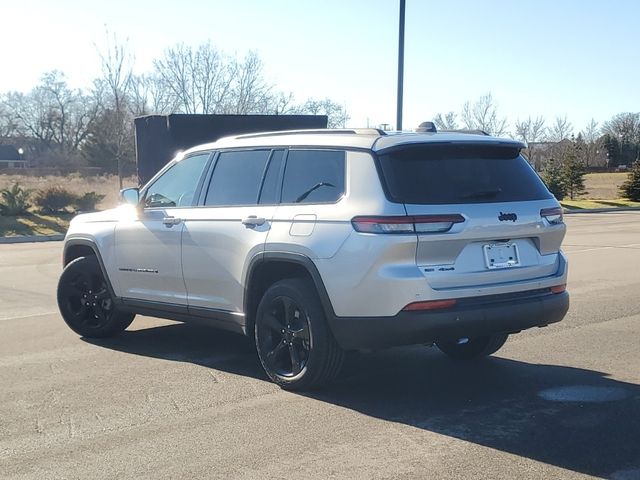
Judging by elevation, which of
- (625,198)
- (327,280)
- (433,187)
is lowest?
(625,198)

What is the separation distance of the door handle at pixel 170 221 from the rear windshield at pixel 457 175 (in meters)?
2.16

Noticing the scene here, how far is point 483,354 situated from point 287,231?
227 cm

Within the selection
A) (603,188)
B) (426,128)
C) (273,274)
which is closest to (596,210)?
(603,188)

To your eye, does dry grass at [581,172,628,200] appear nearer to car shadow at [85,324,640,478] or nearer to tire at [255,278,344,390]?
car shadow at [85,324,640,478]

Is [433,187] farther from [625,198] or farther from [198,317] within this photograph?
[625,198]

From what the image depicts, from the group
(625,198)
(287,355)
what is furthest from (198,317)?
(625,198)

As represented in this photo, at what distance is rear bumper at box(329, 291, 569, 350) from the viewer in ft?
16.7

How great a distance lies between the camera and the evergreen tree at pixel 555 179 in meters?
45.1

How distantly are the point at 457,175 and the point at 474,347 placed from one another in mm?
1881

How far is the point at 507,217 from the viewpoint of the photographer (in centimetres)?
544

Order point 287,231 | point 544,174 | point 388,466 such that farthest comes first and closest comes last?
point 544,174 < point 287,231 < point 388,466

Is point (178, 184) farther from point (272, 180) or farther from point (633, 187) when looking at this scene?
point (633, 187)

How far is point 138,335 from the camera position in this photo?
8055 millimetres

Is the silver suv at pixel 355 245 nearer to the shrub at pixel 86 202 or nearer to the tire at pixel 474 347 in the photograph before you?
the tire at pixel 474 347
